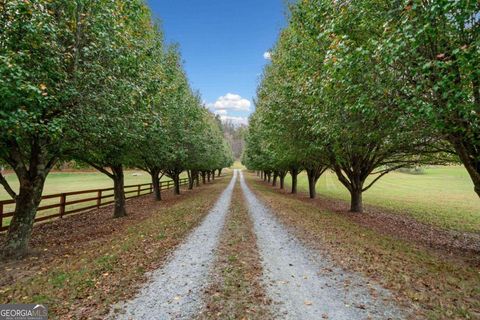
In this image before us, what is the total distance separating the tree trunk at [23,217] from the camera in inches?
325

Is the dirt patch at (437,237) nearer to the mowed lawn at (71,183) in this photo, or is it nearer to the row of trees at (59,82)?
the row of trees at (59,82)

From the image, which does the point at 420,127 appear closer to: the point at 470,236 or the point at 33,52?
the point at 470,236

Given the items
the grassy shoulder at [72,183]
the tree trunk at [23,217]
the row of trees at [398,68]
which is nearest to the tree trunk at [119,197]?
the tree trunk at [23,217]

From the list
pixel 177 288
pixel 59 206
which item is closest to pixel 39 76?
pixel 177 288

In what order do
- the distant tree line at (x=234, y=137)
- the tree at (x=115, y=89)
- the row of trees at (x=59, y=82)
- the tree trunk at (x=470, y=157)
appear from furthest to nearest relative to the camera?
the distant tree line at (x=234, y=137) < the tree at (x=115, y=89) < the tree trunk at (x=470, y=157) < the row of trees at (x=59, y=82)

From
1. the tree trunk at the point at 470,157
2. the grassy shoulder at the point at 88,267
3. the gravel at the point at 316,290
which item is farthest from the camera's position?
the tree trunk at the point at 470,157

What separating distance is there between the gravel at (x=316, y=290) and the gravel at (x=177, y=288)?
1593 millimetres

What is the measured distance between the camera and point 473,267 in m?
7.32

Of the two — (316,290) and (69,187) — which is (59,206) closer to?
(316,290)

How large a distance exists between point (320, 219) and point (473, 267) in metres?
6.43

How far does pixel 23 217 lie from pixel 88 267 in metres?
3.59

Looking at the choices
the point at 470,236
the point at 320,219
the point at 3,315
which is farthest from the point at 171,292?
the point at 470,236

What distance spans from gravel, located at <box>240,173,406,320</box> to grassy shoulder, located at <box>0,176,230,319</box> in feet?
10.6

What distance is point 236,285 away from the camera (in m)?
5.75
